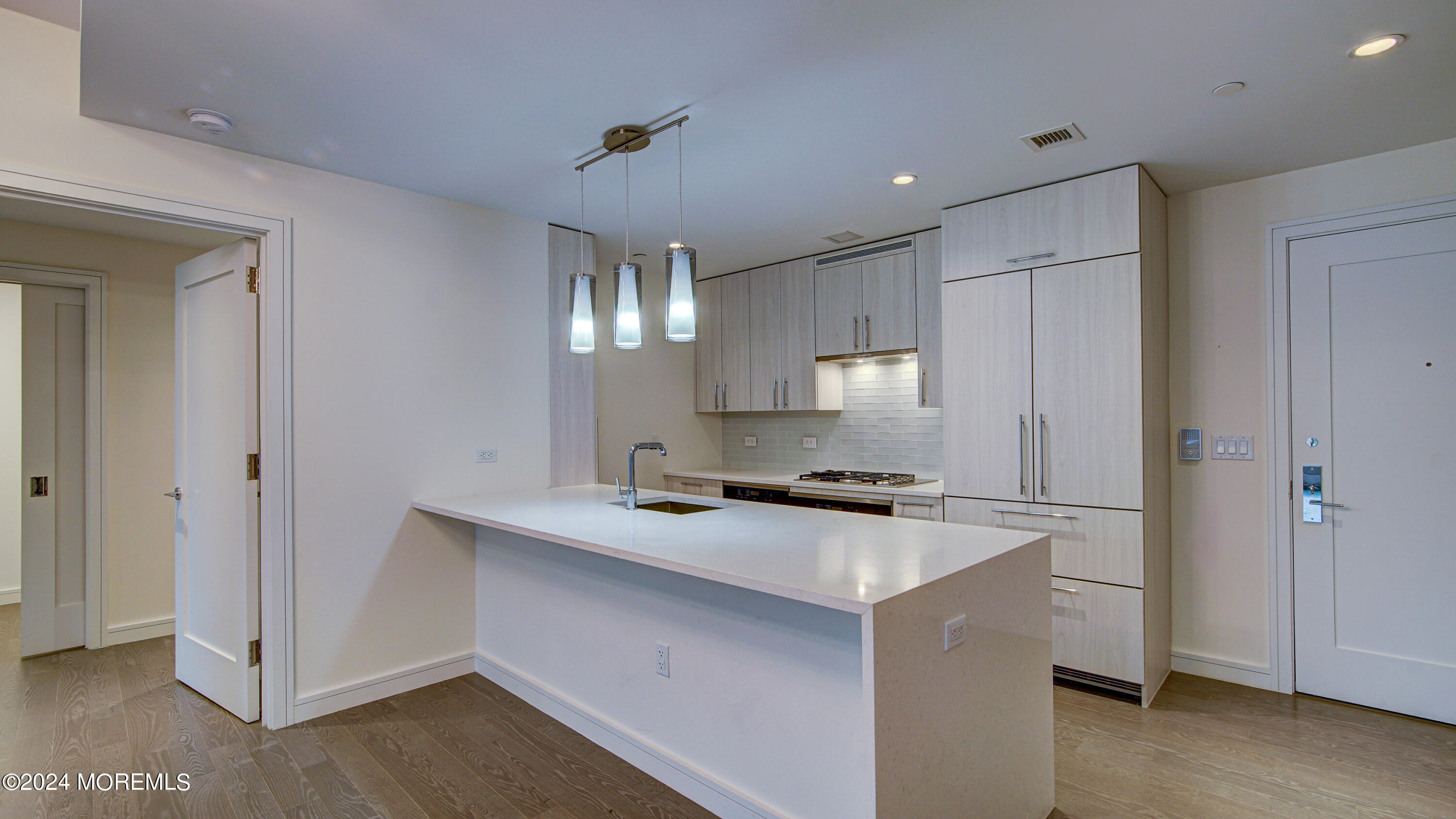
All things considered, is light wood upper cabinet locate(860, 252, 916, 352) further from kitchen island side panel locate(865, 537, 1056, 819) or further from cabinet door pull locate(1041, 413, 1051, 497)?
kitchen island side panel locate(865, 537, 1056, 819)

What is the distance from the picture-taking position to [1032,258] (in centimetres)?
332

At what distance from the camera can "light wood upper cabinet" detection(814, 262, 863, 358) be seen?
4434 mm

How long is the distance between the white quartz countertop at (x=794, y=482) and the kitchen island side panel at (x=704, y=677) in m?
1.82

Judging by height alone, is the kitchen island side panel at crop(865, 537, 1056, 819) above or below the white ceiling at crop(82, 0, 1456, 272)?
below

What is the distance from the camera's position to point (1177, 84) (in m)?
2.31

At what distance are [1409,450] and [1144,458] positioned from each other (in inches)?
42.6

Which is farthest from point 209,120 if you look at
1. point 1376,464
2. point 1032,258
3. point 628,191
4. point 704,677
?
point 1376,464

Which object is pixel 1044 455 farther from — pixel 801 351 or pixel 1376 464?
pixel 801 351

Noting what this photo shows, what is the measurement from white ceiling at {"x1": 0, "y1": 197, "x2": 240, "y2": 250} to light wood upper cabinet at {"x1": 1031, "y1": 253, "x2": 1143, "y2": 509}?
Result: 3.92 metres

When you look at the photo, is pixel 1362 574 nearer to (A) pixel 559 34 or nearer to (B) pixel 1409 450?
(B) pixel 1409 450

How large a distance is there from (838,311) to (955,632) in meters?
3.04

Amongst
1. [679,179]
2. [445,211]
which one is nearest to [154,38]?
[445,211]

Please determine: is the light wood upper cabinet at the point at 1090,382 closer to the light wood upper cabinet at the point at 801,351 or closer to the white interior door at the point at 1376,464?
the white interior door at the point at 1376,464

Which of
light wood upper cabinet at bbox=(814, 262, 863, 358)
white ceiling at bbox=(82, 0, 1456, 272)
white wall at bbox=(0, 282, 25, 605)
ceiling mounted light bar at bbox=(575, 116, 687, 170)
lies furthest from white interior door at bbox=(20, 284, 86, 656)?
light wood upper cabinet at bbox=(814, 262, 863, 358)
